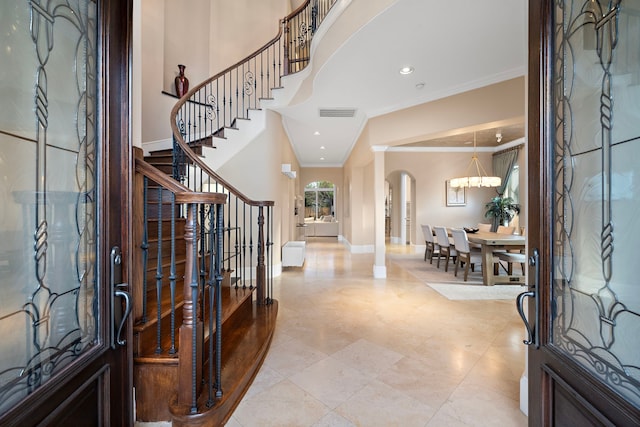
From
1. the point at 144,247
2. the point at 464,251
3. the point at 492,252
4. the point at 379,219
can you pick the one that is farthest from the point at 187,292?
the point at 492,252

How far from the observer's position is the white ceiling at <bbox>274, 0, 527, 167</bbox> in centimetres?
234

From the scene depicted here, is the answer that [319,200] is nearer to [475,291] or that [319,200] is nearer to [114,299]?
[475,291]

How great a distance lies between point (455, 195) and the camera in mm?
8078

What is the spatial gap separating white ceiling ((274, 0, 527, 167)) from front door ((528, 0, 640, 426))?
1378 mm

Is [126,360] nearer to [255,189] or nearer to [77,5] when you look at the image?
[77,5]

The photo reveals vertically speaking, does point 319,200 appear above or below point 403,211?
above

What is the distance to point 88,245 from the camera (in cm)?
105

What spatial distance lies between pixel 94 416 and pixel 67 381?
9.9 inches

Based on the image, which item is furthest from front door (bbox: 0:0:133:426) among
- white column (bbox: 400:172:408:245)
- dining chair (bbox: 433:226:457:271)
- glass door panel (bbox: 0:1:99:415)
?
white column (bbox: 400:172:408:245)

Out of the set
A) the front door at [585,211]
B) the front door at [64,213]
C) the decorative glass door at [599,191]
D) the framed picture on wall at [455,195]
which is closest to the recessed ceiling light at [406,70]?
the front door at [585,211]

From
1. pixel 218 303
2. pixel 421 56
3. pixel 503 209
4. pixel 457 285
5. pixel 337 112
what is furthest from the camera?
pixel 503 209

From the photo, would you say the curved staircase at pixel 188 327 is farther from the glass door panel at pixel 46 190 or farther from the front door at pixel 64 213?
the glass door panel at pixel 46 190

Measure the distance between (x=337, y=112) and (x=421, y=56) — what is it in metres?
2.14

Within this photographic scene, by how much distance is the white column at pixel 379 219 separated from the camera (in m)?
4.98
